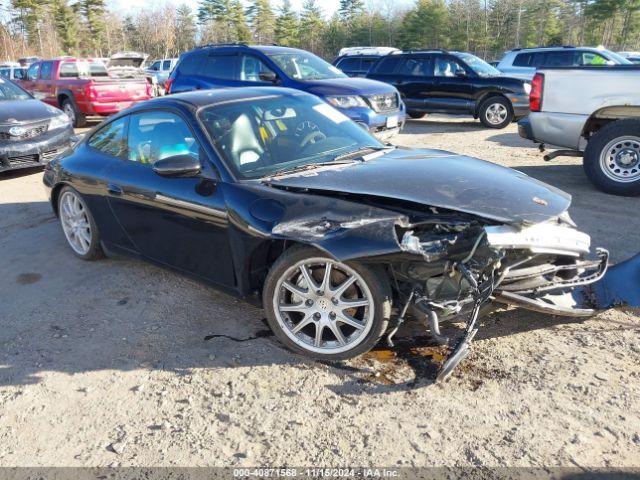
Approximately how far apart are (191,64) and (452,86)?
244 inches

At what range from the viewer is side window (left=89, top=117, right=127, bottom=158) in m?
4.45

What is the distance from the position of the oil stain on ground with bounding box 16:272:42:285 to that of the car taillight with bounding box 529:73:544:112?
20.0 ft

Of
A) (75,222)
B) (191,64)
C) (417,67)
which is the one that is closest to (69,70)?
(191,64)

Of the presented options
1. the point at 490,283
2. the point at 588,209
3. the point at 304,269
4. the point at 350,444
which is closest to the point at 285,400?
the point at 350,444

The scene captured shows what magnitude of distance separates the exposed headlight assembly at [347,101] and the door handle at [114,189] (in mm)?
5576

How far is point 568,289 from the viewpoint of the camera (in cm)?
332

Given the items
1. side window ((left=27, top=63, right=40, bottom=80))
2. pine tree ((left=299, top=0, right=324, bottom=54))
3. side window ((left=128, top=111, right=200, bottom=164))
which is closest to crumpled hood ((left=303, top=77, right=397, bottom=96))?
side window ((left=128, top=111, right=200, bottom=164))

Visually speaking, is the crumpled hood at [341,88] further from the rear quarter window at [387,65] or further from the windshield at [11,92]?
the windshield at [11,92]

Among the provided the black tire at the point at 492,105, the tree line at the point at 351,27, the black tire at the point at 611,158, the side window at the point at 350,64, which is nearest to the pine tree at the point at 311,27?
the tree line at the point at 351,27

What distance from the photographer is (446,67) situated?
13.3 m

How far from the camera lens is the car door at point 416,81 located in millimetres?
13516

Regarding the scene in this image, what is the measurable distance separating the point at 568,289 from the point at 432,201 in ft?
3.64

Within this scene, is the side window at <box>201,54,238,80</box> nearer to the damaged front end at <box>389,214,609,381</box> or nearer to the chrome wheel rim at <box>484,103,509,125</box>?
the chrome wheel rim at <box>484,103,509,125</box>

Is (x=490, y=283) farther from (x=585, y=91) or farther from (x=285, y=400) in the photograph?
(x=585, y=91)
